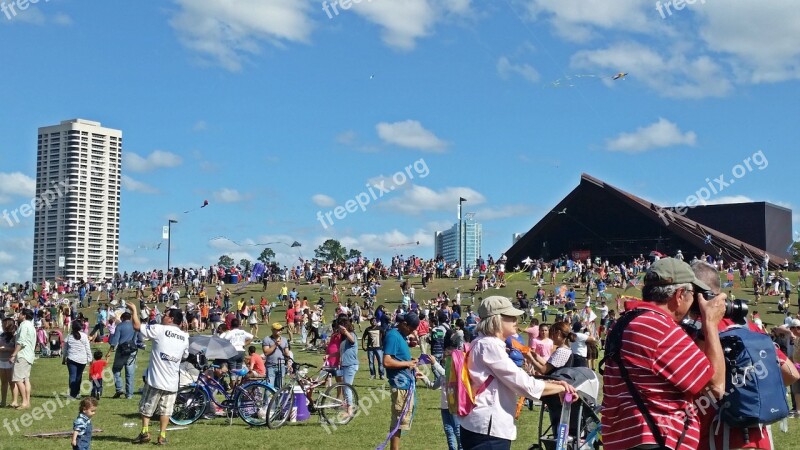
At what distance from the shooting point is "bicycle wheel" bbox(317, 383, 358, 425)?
1291cm

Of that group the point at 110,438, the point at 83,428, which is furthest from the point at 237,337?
the point at 83,428

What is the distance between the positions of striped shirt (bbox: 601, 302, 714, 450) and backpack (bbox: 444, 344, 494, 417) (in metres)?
1.14

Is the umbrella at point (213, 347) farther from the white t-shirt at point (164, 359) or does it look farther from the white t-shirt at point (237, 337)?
the white t-shirt at point (164, 359)

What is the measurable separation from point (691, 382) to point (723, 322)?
773 millimetres

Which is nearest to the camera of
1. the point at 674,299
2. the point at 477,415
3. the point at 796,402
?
the point at 674,299

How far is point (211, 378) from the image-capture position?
13.2m

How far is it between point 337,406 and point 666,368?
970 centimetres

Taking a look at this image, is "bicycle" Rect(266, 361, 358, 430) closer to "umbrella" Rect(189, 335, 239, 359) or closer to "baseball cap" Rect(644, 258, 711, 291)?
"umbrella" Rect(189, 335, 239, 359)

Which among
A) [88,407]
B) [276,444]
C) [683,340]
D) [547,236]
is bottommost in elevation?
[276,444]

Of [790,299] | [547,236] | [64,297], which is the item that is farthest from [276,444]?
[547,236]

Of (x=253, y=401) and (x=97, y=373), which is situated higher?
(x=97, y=373)

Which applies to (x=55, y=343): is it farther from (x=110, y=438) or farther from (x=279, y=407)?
(x=279, y=407)

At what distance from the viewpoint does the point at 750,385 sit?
4.05 metres

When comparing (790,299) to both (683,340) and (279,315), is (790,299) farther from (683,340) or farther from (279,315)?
(683,340)
